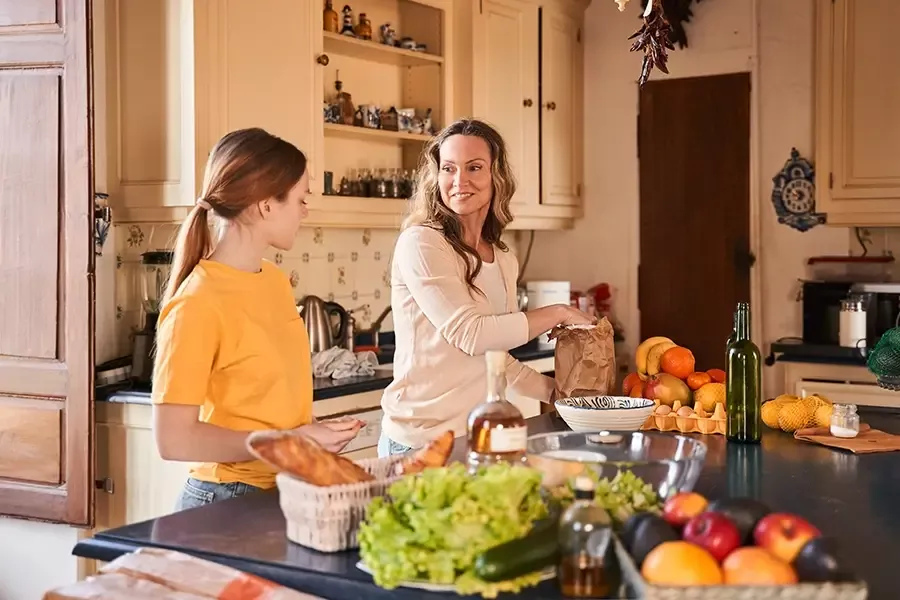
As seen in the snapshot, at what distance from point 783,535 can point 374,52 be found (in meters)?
3.43

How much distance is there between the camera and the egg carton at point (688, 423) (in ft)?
7.95

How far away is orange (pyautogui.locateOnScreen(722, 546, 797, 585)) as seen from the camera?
4.01 feet

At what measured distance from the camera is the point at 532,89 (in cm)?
511

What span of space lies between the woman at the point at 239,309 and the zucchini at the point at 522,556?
0.63m

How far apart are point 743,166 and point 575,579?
13.4ft

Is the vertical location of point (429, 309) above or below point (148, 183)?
below

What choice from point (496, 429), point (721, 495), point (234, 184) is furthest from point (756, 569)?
point (234, 184)

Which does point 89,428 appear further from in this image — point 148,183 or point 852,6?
point 852,6

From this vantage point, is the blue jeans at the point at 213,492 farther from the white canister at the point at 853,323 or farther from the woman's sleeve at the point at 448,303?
the white canister at the point at 853,323

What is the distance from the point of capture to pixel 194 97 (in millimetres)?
3340

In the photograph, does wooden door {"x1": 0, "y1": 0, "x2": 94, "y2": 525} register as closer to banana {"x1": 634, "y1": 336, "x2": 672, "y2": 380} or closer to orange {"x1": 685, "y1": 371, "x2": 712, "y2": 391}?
banana {"x1": 634, "y1": 336, "x2": 672, "y2": 380}

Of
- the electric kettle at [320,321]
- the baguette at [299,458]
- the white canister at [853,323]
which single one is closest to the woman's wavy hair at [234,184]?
the baguette at [299,458]

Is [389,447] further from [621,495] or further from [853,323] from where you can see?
[853,323]

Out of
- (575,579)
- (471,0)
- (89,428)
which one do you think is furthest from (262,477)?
(471,0)
